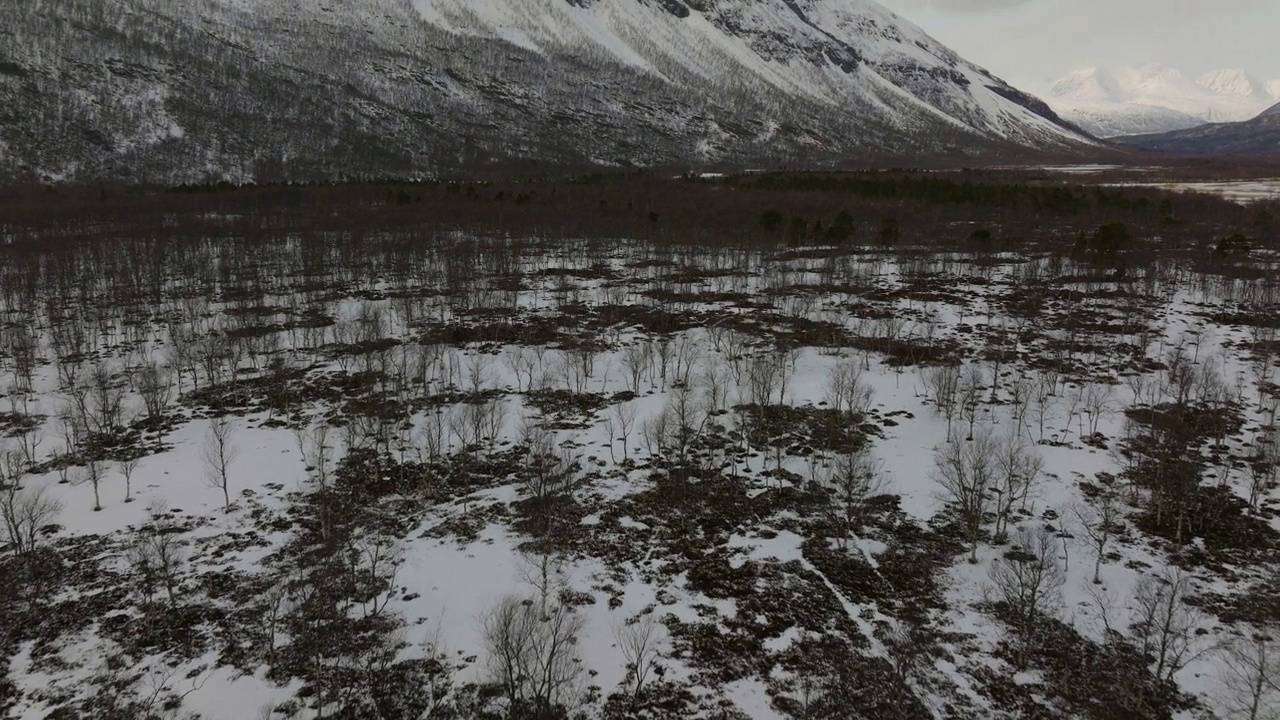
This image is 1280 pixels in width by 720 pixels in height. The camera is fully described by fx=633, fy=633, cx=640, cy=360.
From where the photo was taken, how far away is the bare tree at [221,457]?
76.4 feet

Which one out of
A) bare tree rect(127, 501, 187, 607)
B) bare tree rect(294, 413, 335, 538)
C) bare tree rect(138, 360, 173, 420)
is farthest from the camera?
bare tree rect(138, 360, 173, 420)

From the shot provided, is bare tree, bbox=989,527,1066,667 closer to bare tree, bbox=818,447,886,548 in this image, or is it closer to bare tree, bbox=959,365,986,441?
bare tree, bbox=818,447,886,548

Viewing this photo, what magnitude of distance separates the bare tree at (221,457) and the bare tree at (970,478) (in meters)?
25.5

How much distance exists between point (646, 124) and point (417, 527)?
177314 mm

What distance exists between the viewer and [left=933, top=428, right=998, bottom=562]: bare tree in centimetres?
2064

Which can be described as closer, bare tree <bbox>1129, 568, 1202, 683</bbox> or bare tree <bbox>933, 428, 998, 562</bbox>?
bare tree <bbox>1129, 568, 1202, 683</bbox>

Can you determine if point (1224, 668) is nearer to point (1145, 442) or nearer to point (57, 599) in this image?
point (1145, 442)

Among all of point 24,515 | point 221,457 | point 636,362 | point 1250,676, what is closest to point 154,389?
point 24,515

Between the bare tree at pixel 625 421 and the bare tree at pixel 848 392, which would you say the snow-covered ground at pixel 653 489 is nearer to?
the bare tree at pixel 625 421

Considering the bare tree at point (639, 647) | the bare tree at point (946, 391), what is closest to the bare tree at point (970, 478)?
the bare tree at point (946, 391)

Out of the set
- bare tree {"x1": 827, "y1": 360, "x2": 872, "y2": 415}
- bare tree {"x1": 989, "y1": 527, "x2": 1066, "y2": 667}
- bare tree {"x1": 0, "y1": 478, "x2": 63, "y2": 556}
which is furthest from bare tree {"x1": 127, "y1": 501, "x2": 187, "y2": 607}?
bare tree {"x1": 827, "y1": 360, "x2": 872, "y2": 415}

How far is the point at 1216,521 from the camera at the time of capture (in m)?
21.1

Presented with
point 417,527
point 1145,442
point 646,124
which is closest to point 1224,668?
point 1145,442

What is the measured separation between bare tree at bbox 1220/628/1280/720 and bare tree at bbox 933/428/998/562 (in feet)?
19.8
